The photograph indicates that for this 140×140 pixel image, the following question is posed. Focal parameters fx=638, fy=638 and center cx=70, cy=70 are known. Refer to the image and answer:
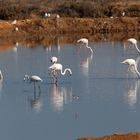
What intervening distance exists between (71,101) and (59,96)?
0.82 metres

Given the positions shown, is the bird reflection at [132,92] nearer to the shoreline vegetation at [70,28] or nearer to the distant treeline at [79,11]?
the shoreline vegetation at [70,28]

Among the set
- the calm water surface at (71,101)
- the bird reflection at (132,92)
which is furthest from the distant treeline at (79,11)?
the bird reflection at (132,92)

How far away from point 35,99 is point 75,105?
1.53 m

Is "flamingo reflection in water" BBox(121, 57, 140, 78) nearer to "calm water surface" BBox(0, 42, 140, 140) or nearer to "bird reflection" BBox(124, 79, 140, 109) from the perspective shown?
"calm water surface" BBox(0, 42, 140, 140)

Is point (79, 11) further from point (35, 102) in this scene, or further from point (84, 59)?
point (35, 102)

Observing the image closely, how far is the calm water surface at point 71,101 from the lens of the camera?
14188 millimetres

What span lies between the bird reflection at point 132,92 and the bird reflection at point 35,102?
2.40 metres

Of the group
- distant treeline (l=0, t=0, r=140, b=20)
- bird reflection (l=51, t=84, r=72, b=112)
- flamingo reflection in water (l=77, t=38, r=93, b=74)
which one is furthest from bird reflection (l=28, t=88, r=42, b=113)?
distant treeline (l=0, t=0, r=140, b=20)

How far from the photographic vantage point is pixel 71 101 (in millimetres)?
17453

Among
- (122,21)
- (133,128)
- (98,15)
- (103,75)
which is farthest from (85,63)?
(98,15)

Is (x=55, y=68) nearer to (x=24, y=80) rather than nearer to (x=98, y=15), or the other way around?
(x=24, y=80)

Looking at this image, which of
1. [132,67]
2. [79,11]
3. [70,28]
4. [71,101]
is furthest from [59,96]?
[79,11]

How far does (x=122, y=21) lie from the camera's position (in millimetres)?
44219

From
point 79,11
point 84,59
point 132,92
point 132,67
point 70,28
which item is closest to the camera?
point 132,92
